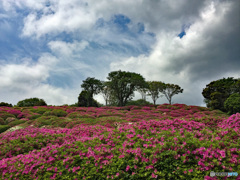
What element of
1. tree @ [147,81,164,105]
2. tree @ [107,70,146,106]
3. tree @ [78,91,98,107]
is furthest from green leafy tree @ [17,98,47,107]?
tree @ [147,81,164,105]

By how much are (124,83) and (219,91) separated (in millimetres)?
22039

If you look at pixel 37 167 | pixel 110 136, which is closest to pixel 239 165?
pixel 110 136

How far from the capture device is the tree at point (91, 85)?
44688 millimetres

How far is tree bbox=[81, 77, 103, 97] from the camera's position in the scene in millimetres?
44688

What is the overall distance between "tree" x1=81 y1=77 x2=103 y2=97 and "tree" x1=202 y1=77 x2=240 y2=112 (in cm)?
2642

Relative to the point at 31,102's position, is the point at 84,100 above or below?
above

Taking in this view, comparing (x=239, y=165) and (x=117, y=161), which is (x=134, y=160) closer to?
(x=117, y=161)

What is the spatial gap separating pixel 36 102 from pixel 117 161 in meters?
41.3

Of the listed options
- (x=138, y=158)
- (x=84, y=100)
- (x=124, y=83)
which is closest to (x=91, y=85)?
(x=84, y=100)

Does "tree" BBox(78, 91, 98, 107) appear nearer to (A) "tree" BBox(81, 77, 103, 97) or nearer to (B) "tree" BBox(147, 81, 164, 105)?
(A) "tree" BBox(81, 77, 103, 97)

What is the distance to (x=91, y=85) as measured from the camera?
44.9 metres

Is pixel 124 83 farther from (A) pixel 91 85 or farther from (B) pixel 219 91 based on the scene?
(B) pixel 219 91

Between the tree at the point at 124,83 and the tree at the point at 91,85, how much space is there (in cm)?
573

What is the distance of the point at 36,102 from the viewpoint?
4038 centimetres
